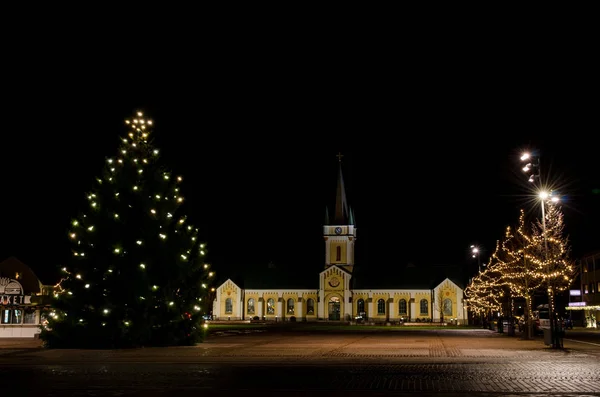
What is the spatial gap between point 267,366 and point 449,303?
82.5 metres

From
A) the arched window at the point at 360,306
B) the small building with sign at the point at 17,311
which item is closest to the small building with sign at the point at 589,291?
the arched window at the point at 360,306

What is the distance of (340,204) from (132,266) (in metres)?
82.3

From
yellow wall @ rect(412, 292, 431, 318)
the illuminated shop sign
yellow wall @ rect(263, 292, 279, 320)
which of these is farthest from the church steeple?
the illuminated shop sign

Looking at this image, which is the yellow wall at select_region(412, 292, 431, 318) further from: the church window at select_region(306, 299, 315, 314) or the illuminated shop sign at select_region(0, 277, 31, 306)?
the illuminated shop sign at select_region(0, 277, 31, 306)

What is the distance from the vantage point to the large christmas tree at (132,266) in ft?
97.0

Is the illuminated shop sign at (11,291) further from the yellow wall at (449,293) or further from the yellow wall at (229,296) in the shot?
the yellow wall at (449,293)

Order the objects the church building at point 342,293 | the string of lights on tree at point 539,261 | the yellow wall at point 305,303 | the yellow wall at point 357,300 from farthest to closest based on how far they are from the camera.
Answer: the yellow wall at point 305,303, the yellow wall at point 357,300, the church building at point 342,293, the string of lights on tree at point 539,261

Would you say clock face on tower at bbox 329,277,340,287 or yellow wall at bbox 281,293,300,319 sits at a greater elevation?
clock face on tower at bbox 329,277,340,287

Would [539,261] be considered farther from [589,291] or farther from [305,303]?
[305,303]

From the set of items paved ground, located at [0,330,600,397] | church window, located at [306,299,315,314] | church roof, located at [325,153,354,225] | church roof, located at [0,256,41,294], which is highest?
church roof, located at [325,153,354,225]

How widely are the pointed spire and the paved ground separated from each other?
81.8 metres

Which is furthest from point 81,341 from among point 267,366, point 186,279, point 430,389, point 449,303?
point 449,303

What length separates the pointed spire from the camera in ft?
362

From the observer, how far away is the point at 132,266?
30172mm
